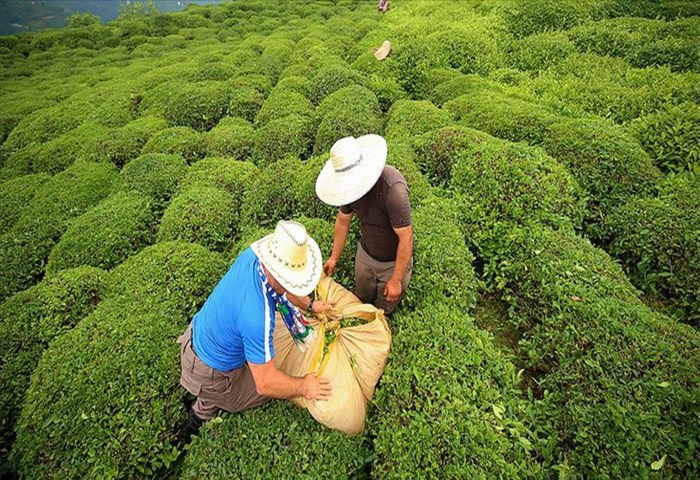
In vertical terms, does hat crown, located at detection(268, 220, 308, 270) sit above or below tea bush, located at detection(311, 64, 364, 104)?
above

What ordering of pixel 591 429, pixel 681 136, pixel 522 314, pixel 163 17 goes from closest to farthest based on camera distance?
pixel 591 429
pixel 522 314
pixel 681 136
pixel 163 17

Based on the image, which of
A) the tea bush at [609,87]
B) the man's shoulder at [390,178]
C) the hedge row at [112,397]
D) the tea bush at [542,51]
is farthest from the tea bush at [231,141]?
the tea bush at [542,51]

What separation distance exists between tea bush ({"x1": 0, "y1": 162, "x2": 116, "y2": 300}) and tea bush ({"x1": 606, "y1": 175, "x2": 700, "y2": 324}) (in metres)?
9.25

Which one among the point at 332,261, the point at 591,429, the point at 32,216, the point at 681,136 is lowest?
the point at 32,216

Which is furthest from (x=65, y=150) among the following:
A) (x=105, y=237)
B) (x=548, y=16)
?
(x=548, y=16)

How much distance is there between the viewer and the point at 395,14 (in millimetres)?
15930

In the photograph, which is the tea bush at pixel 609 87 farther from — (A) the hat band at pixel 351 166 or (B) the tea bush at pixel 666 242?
(A) the hat band at pixel 351 166

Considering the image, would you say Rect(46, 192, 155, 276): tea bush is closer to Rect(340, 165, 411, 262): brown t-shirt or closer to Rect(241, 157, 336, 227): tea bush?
Rect(241, 157, 336, 227): tea bush

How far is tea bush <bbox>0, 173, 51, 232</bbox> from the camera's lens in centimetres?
771

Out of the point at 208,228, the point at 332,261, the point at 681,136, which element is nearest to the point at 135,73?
the point at 208,228

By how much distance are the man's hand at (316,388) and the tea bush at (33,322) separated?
3.61 meters

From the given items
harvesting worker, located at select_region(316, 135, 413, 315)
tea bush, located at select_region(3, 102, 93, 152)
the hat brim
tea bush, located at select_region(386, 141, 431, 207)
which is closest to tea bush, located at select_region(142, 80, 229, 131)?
tea bush, located at select_region(3, 102, 93, 152)

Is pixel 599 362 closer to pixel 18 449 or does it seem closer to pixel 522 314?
pixel 522 314

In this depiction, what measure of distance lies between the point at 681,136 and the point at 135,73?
16.5 meters
